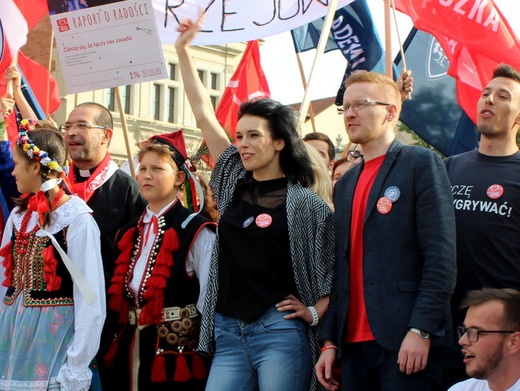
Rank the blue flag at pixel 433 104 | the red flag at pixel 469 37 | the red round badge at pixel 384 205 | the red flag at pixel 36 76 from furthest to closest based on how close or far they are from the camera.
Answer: the blue flag at pixel 433 104
the red flag at pixel 36 76
the red flag at pixel 469 37
the red round badge at pixel 384 205

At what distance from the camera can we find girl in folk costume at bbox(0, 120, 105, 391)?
4809 mm

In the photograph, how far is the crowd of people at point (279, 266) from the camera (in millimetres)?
4062

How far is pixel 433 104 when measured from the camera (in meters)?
10.7

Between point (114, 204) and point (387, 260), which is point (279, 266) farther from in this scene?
point (114, 204)

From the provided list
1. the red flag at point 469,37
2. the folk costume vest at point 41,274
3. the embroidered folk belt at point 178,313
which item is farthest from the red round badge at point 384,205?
the red flag at point 469,37

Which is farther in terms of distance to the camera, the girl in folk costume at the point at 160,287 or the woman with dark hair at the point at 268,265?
the girl in folk costume at the point at 160,287

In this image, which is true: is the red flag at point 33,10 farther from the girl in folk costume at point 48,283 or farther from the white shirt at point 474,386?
the white shirt at point 474,386

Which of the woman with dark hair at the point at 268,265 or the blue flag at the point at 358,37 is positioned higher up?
the blue flag at the point at 358,37

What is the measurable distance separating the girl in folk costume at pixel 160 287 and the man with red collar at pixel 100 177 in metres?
0.50

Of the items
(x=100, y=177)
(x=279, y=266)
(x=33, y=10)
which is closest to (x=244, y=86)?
(x=33, y=10)

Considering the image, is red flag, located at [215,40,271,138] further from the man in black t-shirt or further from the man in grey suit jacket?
the man in grey suit jacket

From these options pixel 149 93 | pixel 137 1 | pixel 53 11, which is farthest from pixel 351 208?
pixel 149 93

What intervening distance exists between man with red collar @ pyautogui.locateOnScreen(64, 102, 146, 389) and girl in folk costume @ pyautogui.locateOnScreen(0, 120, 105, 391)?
1.98 ft

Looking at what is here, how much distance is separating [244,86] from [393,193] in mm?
7790
